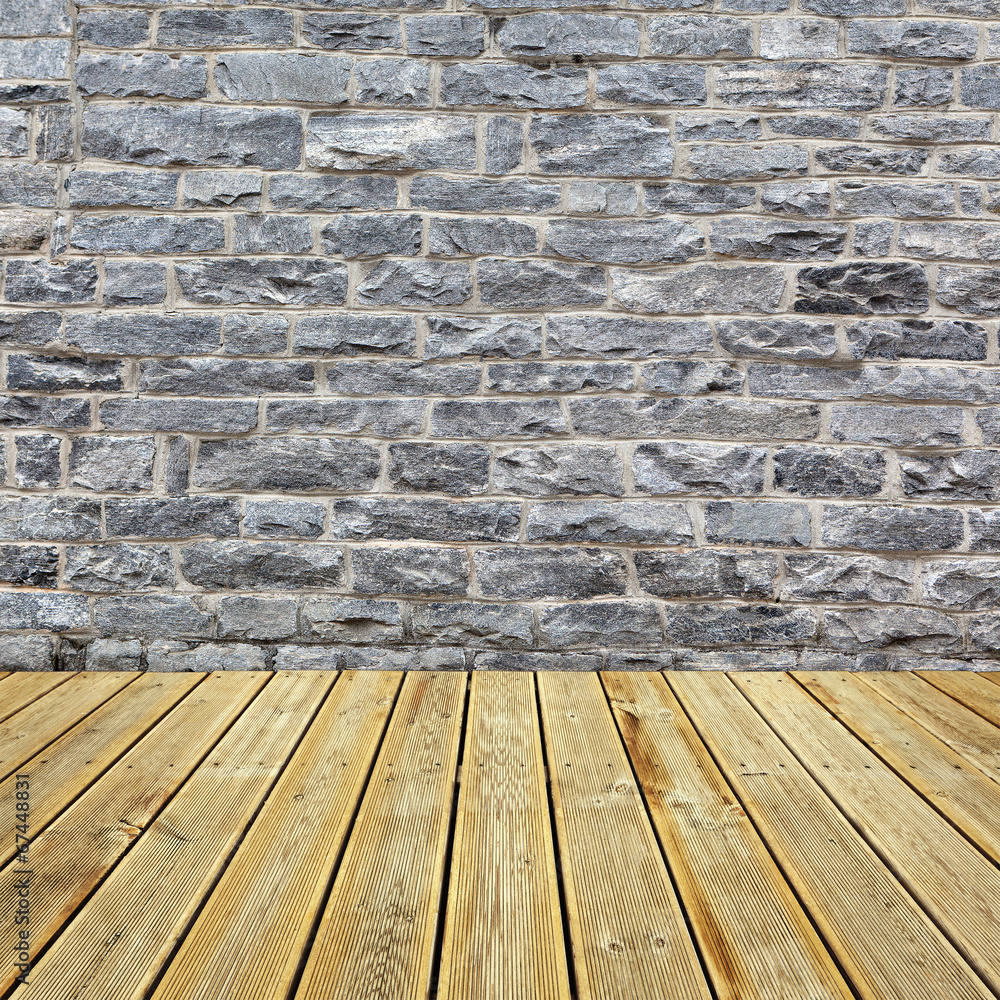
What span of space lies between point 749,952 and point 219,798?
1.13 m

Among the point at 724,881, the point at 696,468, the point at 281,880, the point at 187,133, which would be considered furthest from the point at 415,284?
the point at 724,881

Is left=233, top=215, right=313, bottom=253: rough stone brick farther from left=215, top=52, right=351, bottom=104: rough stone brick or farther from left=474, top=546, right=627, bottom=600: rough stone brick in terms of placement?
left=474, top=546, right=627, bottom=600: rough stone brick

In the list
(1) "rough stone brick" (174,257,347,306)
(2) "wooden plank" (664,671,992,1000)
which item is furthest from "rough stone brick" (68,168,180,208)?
(2) "wooden plank" (664,671,992,1000)

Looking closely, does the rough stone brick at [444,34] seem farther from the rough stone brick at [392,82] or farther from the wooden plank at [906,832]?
the wooden plank at [906,832]

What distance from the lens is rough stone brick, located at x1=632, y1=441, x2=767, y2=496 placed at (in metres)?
2.41

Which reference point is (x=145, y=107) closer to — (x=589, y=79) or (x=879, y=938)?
(x=589, y=79)

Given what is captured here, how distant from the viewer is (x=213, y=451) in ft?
7.95

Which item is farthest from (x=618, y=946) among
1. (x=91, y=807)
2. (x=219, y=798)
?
(x=91, y=807)

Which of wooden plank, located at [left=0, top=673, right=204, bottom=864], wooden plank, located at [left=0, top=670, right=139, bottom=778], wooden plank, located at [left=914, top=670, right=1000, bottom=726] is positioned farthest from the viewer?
wooden plank, located at [left=914, top=670, right=1000, bottom=726]

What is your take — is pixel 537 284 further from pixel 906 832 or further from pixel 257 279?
pixel 906 832

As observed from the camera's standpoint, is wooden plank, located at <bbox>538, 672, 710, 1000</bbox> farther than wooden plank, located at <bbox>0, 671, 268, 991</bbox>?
No

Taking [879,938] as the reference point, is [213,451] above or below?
above

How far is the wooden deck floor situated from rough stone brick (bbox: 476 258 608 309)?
128cm

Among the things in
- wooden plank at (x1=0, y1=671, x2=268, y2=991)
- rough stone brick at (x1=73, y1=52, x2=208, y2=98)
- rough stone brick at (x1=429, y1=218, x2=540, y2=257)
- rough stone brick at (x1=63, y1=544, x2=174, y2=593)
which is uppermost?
rough stone brick at (x1=73, y1=52, x2=208, y2=98)
